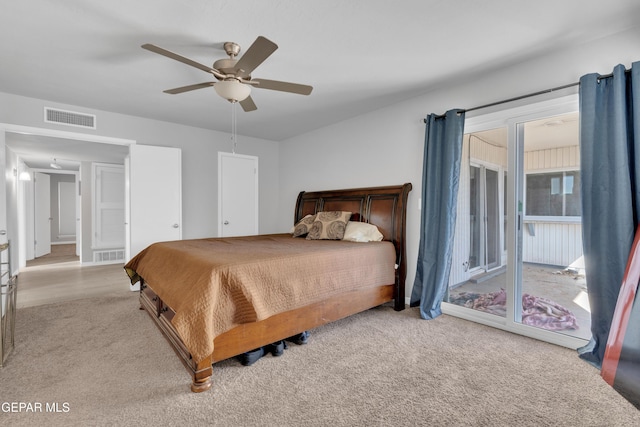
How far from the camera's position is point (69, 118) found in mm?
3699

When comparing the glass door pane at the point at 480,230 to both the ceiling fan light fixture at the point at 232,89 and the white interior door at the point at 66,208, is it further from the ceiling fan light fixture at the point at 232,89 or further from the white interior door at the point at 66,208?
the white interior door at the point at 66,208

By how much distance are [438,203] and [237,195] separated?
3359 mm

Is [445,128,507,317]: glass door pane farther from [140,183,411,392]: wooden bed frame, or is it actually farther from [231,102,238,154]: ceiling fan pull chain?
[231,102,238,154]: ceiling fan pull chain

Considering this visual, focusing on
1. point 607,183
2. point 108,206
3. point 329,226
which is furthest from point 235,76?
point 108,206

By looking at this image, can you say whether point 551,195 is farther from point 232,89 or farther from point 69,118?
point 69,118

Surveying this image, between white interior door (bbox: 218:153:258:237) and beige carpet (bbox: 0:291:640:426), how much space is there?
2.45 metres

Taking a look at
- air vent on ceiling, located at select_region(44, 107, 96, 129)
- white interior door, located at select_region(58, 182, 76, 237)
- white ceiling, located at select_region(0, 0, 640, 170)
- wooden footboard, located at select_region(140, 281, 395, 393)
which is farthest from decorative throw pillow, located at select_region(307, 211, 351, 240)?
white interior door, located at select_region(58, 182, 76, 237)

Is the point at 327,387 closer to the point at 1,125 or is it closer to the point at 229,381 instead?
the point at 229,381

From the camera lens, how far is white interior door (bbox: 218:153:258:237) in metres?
4.91

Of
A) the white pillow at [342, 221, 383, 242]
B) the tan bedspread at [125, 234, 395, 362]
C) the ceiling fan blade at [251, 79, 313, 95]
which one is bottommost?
the tan bedspread at [125, 234, 395, 362]

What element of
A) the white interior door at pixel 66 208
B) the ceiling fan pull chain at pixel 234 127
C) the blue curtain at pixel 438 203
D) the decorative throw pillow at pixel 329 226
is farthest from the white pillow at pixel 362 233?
the white interior door at pixel 66 208

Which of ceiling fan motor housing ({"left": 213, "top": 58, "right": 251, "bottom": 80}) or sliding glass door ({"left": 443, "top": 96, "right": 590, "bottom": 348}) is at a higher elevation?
ceiling fan motor housing ({"left": 213, "top": 58, "right": 251, "bottom": 80})

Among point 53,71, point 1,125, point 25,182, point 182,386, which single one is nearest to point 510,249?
point 182,386

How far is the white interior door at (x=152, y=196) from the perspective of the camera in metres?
4.02
